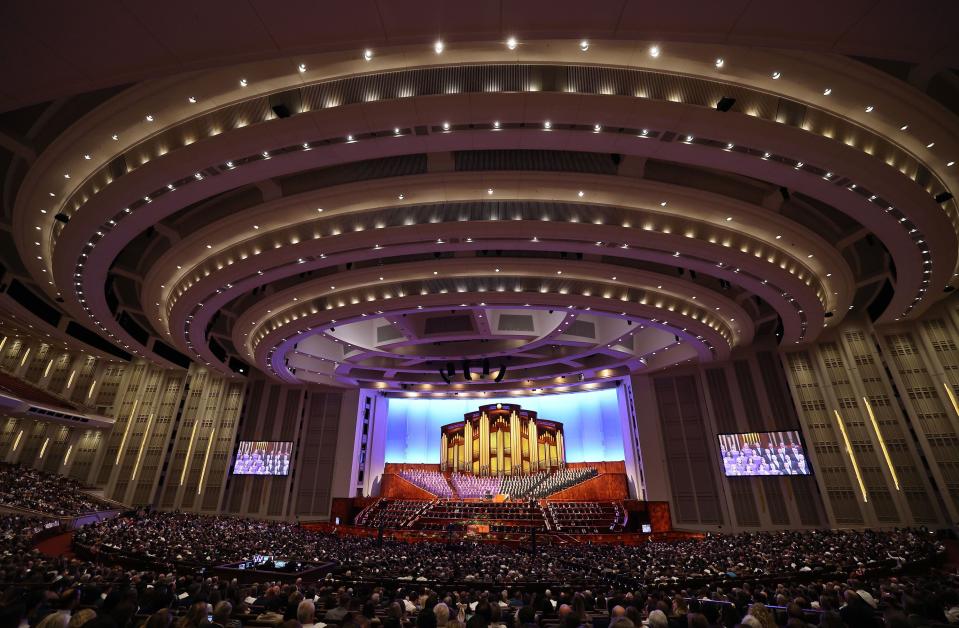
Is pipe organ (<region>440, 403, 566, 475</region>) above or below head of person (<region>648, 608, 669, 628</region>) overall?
above

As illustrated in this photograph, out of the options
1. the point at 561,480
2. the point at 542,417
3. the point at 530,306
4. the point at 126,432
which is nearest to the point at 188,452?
the point at 126,432

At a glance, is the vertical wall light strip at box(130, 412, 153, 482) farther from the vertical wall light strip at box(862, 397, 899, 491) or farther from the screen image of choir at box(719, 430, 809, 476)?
the vertical wall light strip at box(862, 397, 899, 491)

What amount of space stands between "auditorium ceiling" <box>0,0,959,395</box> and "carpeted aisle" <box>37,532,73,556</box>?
8.44m

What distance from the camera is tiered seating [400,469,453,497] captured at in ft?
88.2

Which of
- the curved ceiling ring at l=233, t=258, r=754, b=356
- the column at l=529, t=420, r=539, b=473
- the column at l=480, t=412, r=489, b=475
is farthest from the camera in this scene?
the column at l=480, t=412, r=489, b=475

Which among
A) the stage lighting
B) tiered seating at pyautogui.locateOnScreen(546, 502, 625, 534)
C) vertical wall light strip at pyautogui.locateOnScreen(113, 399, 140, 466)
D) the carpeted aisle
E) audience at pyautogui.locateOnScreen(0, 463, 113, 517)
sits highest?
the stage lighting

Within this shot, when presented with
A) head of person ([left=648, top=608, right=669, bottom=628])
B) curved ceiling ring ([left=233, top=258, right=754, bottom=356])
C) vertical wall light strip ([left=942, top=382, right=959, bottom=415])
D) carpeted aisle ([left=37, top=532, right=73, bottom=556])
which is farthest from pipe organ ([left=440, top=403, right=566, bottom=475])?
head of person ([left=648, top=608, right=669, bottom=628])

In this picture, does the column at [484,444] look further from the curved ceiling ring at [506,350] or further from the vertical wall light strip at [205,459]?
the vertical wall light strip at [205,459]

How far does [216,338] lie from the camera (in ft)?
80.6

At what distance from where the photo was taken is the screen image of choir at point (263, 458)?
26.0m

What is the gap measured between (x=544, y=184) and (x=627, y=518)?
1788cm

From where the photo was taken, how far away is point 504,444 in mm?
29234

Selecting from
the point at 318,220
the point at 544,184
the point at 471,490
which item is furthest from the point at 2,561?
the point at 471,490

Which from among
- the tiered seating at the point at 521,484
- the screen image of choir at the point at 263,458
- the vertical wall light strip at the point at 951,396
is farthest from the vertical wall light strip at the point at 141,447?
the vertical wall light strip at the point at 951,396
